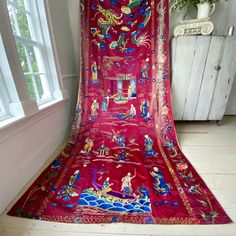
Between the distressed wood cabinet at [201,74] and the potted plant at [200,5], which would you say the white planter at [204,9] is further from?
the distressed wood cabinet at [201,74]

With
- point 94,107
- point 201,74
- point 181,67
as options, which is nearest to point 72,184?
point 94,107

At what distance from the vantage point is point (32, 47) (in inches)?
51.4

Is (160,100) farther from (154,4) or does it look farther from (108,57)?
(154,4)

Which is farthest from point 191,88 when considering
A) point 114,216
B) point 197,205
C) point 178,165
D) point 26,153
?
point 26,153

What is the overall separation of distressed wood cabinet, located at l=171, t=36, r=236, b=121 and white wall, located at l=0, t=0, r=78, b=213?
1348 mm

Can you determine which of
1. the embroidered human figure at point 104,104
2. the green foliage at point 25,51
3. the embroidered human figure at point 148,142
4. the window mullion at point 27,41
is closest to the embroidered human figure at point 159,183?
the embroidered human figure at point 148,142

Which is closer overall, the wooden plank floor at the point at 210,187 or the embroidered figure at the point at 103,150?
the wooden plank floor at the point at 210,187

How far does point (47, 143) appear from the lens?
1.36 m

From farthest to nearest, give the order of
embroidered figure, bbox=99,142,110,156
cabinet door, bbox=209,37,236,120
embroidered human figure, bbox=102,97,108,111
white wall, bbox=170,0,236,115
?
1. white wall, bbox=170,0,236,115
2. embroidered human figure, bbox=102,97,108,111
3. cabinet door, bbox=209,37,236,120
4. embroidered figure, bbox=99,142,110,156

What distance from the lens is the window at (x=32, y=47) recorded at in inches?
44.9

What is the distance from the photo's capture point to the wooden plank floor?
77 cm

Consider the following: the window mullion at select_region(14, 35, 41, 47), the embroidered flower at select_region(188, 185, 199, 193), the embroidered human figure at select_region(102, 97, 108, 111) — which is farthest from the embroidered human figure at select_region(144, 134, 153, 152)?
the window mullion at select_region(14, 35, 41, 47)

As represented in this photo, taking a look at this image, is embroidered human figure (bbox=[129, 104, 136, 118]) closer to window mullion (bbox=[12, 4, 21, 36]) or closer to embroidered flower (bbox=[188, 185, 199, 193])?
embroidered flower (bbox=[188, 185, 199, 193])

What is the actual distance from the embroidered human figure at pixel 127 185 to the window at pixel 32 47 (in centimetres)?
106
